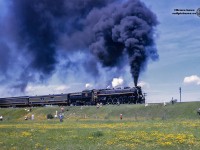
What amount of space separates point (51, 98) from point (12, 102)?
1701 cm

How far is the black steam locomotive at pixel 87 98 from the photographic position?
9050 centimetres

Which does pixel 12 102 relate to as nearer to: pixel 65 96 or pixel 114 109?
pixel 65 96

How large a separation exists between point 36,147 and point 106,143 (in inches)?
179

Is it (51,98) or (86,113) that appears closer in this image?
(86,113)

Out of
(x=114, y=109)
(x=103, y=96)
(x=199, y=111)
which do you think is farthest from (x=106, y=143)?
(x=103, y=96)

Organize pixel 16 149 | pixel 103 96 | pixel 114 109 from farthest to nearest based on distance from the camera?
pixel 103 96
pixel 114 109
pixel 16 149

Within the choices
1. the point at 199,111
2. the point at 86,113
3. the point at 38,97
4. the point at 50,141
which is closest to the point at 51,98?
the point at 38,97

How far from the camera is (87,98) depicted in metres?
99.4

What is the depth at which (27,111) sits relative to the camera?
97.7m

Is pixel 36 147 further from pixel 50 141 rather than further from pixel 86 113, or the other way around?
pixel 86 113

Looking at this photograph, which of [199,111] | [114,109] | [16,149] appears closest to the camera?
[16,149]

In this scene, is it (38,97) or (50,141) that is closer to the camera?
(50,141)

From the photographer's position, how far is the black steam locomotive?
90.5m

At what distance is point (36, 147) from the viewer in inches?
956
